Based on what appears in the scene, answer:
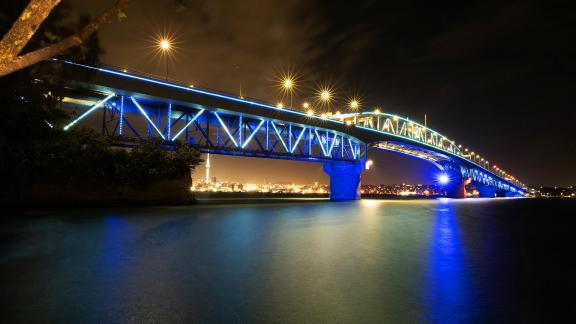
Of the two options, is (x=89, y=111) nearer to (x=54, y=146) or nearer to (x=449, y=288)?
(x=54, y=146)

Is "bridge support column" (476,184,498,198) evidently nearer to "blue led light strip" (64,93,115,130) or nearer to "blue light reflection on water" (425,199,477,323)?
"blue led light strip" (64,93,115,130)

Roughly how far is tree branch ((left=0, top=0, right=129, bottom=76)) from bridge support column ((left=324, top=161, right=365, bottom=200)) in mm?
62438

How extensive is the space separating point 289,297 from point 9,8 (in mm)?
16298

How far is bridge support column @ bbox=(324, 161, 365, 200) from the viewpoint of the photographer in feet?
221

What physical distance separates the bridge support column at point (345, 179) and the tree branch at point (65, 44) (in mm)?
62438

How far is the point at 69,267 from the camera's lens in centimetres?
883

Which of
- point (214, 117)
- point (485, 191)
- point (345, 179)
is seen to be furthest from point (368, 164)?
point (485, 191)

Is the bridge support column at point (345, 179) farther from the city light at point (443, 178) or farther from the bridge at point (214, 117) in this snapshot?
the city light at point (443, 178)

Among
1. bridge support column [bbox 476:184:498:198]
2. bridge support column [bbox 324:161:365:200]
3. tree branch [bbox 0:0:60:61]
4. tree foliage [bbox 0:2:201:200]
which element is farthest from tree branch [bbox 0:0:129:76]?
Result: bridge support column [bbox 476:184:498:198]

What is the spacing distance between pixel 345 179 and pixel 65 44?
2551 inches

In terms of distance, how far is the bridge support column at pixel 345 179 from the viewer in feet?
221

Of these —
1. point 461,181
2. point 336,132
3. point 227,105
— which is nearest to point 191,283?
point 227,105

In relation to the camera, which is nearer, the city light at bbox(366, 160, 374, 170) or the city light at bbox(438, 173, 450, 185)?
the city light at bbox(366, 160, 374, 170)

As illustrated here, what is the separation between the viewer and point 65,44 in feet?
19.4
